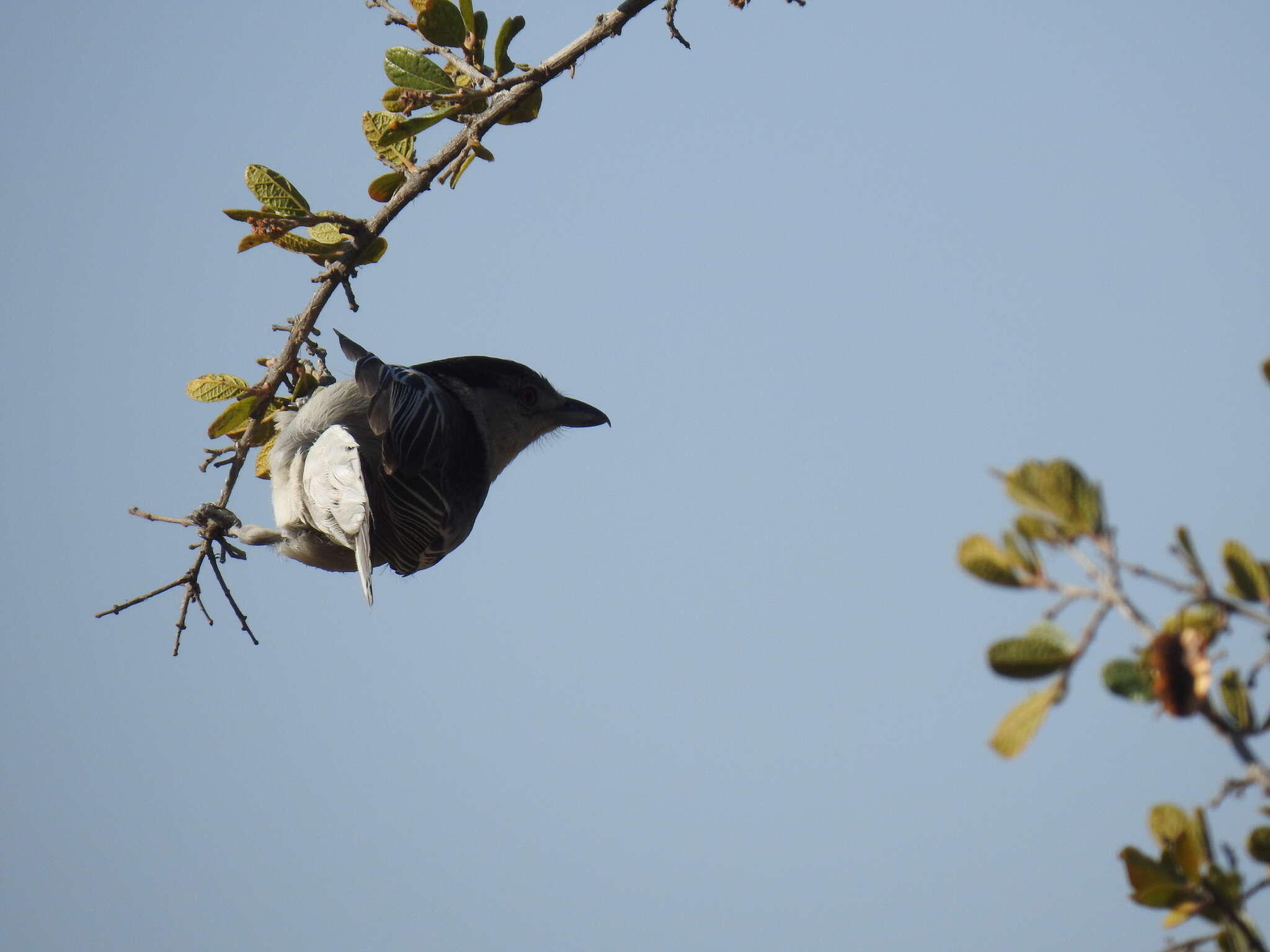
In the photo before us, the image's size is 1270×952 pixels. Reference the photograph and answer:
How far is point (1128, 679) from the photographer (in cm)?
187

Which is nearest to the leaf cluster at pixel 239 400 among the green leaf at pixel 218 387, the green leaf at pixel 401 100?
the green leaf at pixel 218 387

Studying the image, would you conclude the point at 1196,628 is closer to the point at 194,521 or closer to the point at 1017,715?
the point at 1017,715

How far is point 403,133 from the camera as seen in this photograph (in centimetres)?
433

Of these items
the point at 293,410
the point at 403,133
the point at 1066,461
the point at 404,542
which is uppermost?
the point at 403,133

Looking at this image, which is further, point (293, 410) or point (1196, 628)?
point (293, 410)

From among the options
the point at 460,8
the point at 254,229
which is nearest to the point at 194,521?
the point at 254,229

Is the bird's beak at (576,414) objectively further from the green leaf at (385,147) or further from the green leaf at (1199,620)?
the green leaf at (1199,620)

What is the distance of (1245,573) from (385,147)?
11.9 feet

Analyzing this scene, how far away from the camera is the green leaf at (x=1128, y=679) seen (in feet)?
6.07

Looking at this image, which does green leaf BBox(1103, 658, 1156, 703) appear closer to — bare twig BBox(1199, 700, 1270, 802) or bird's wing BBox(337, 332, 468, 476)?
bare twig BBox(1199, 700, 1270, 802)

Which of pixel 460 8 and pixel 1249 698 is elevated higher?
pixel 460 8

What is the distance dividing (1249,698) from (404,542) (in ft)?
15.7

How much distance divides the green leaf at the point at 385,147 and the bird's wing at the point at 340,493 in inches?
55.0

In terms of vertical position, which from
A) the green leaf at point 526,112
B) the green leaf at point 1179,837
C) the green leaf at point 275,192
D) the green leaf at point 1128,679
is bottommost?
the green leaf at point 1179,837
